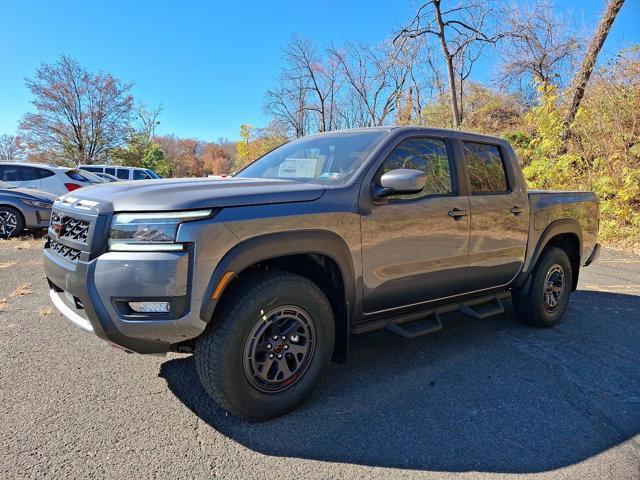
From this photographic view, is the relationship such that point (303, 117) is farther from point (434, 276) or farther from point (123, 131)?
point (434, 276)

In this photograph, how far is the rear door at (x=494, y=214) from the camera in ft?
12.1

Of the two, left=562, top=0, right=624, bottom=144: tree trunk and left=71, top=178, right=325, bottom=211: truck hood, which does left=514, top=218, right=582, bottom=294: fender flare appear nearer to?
left=71, top=178, right=325, bottom=211: truck hood

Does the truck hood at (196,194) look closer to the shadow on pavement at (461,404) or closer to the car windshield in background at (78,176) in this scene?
the shadow on pavement at (461,404)

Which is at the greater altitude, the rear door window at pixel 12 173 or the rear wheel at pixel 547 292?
the rear door window at pixel 12 173

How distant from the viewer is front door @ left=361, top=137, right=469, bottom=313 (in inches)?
117

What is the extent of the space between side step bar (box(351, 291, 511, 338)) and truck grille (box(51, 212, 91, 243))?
1.83 metres

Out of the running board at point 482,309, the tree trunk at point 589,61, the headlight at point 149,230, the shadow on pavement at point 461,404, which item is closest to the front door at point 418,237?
the running board at point 482,309

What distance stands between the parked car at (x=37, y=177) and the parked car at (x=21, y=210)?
4.55 ft

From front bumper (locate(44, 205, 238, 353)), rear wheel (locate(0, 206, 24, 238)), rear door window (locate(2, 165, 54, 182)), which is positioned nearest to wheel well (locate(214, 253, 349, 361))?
front bumper (locate(44, 205, 238, 353))

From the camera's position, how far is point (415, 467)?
227 centimetres

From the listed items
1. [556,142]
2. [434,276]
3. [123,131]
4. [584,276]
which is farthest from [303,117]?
[434,276]

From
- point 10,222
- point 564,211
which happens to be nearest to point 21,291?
point 10,222

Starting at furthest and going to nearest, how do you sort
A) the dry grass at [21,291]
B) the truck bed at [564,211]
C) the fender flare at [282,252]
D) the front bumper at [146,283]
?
1. the dry grass at [21,291]
2. the truck bed at [564,211]
3. the fender flare at [282,252]
4. the front bumper at [146,283]

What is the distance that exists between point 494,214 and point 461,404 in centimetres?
172
